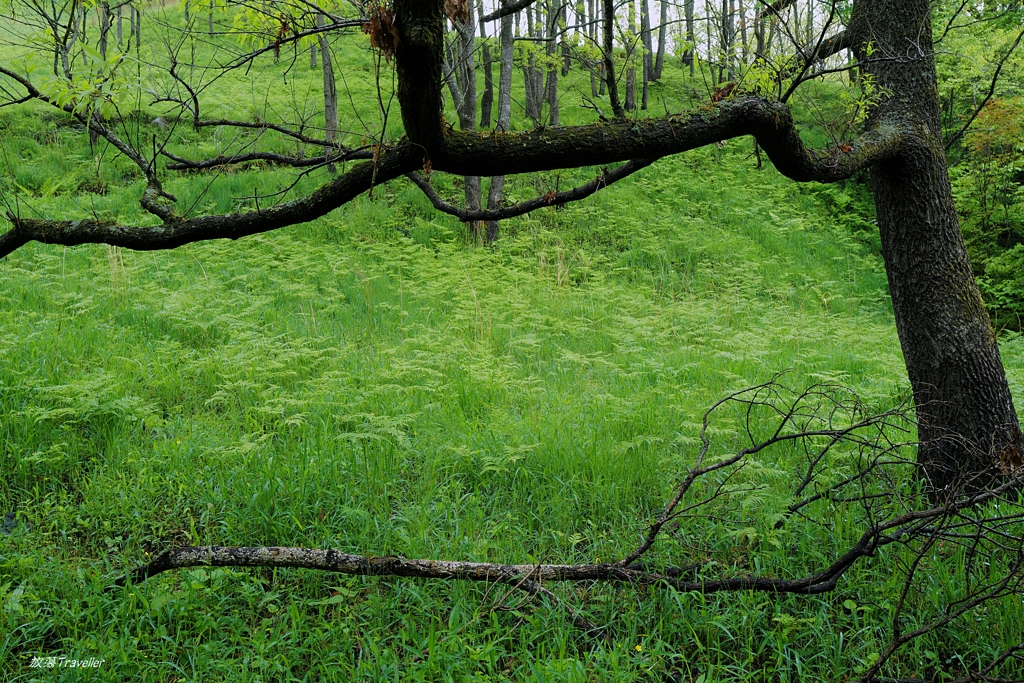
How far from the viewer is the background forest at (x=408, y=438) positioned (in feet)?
10.1

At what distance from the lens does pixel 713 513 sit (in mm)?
4000

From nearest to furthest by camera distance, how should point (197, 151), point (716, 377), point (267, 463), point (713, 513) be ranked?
point (713, 513) → point (267, 463) → point (716, 377) → point (197, 151)

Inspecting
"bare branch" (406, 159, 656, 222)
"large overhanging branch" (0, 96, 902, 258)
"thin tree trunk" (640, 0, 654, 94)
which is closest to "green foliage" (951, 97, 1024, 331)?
"thin tree trunk" (640, 0, 654, 94)

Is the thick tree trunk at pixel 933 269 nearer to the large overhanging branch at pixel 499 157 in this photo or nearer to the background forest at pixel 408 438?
the background forest at pixel 408 438

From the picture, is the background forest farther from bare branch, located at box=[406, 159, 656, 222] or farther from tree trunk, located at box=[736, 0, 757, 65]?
bare branch, located at box=[406, 159, 656, 222]

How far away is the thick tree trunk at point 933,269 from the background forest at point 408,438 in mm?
295

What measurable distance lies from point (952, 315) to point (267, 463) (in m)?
4.63

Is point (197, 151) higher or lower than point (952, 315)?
higher

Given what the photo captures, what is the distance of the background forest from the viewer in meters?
3.08

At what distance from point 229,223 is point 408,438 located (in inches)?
90.1

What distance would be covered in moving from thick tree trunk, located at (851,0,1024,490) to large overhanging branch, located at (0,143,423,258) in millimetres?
3304

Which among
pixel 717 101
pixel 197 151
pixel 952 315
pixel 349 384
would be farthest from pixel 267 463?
pixel 197 151

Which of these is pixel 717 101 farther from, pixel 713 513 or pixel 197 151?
pixel 197 151

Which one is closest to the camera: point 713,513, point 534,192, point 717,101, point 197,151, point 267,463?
point 717,101
